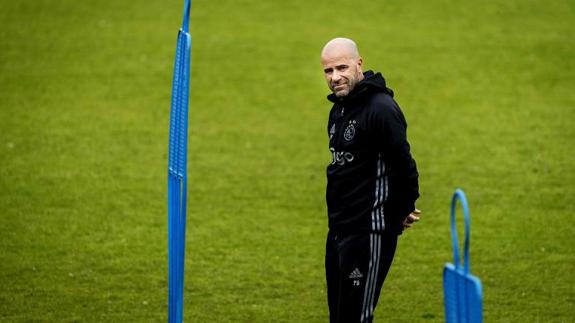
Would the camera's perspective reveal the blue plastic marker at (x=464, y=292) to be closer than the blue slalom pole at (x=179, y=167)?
Yes

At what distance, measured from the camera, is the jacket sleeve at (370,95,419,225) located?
17.3 ft

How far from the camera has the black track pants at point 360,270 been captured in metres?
5.39

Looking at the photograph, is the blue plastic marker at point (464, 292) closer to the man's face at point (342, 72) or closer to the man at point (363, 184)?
the man at point (363, 184)

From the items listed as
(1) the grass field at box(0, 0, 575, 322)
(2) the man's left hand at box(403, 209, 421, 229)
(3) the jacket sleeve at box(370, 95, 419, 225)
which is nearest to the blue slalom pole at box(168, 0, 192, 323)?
(3) the jacket sleeve at box(370, 95, 419, 225)

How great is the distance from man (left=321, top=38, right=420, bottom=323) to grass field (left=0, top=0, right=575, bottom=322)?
2.11 m

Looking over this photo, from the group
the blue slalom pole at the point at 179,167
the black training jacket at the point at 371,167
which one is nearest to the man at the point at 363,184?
the black training jacket at the point at 371,167

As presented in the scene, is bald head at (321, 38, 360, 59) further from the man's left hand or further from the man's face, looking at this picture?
the man's left hand

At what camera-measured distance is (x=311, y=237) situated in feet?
30.9

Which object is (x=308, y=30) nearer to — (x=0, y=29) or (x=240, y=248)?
(x=0, y=29)

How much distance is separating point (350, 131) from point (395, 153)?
10.8 inches

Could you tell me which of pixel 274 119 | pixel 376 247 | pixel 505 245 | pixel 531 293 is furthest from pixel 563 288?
pixel 274 119

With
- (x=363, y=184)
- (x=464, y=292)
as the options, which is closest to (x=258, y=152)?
(x=363, y=184)

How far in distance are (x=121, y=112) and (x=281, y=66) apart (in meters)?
2.92

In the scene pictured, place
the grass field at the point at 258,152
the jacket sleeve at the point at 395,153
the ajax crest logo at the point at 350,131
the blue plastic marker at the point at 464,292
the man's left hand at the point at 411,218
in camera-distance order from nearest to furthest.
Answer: the blue plastic marker at the point at 464,292 < the jacket sleeve at the point at 395,153 < the ajax crest logo at the point at 350,131 < the man's left hand at the point at 411,218 < the grass field at the point at 258,152
